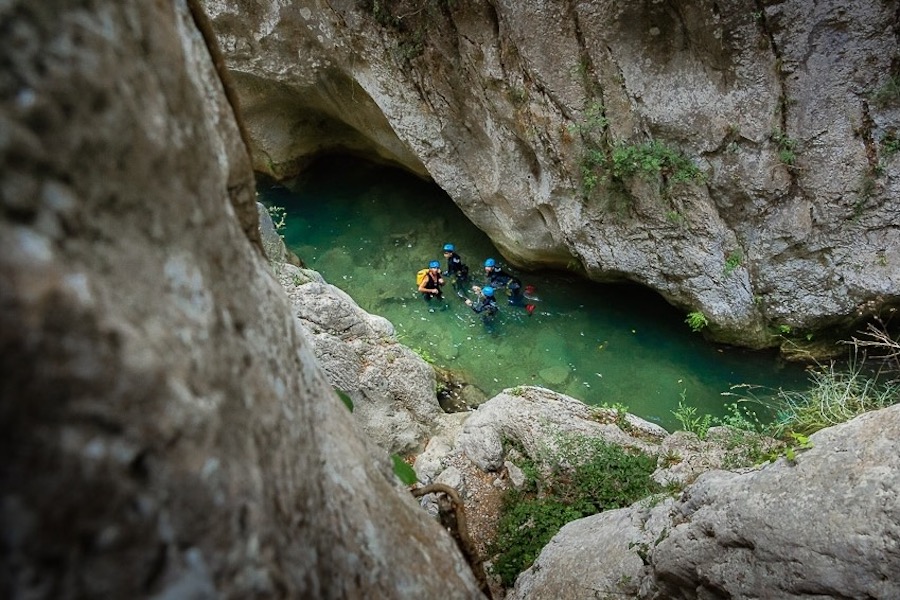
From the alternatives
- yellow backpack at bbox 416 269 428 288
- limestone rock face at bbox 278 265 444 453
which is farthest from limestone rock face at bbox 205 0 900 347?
limestone rock face at bbox 278 265 444 453

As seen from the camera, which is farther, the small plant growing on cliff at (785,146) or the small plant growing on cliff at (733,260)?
the small plant growing on cliff at (733,260)

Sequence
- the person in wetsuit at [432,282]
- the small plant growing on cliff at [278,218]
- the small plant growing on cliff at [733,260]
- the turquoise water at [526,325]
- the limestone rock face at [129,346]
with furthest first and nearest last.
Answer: the person in wetsuit at [432,282] → the small plant growing on cliff at [278,218] → the turquoise water at [526,325] → the small plant growing on cliff at [733,260] → the limestone rock face at [129,346]

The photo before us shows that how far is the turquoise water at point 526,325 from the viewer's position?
891cm

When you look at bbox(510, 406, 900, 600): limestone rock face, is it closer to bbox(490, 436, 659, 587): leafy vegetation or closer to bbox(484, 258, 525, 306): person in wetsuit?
bbox(490, 436, 659, 587): leafy vegetation

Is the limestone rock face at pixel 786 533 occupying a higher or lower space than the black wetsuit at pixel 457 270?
higher

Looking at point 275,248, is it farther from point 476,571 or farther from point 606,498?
point 476,571

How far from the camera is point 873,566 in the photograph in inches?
98.3

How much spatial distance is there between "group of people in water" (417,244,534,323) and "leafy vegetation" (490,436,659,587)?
377 cm

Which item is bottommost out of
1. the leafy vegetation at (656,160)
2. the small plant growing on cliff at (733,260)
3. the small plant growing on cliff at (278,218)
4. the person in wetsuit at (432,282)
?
the small plant growing on cliff at (278,218)

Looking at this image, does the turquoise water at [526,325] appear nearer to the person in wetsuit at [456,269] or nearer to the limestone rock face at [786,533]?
the person in wetsuit at [456,269]

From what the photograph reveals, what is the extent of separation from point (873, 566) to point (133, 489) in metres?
2.98

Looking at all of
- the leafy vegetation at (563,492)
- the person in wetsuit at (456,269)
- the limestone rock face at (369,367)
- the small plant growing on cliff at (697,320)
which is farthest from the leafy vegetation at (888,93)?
the limestone rock face at (369,367)

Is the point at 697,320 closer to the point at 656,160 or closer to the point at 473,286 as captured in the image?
the point at 656,160

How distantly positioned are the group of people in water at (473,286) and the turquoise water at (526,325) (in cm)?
16
